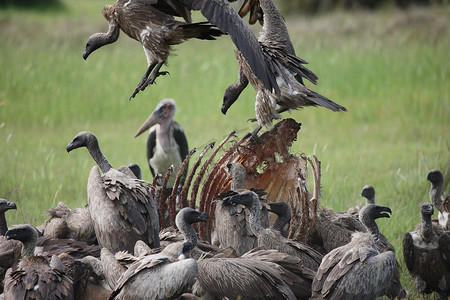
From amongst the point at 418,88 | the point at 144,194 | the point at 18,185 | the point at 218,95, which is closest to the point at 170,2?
the point at 144,194

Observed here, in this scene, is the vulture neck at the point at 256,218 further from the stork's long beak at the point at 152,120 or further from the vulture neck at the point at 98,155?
the stork's long beak at the point at 152,120

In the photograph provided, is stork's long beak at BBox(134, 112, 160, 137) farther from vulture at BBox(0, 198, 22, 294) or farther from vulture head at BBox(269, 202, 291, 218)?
vulture at BBox(0, 198, 22, 294)

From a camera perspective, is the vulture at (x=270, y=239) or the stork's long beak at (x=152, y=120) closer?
the vulture at (x=270, y=239)

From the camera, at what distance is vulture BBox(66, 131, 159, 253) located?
5.10 meters

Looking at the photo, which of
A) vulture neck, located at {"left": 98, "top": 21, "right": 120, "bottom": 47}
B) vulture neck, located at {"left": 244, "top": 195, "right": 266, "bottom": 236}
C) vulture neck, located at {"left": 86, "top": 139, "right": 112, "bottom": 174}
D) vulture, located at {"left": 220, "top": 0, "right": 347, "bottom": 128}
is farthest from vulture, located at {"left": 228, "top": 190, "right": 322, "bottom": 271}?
vulture neck, located at {"left": 98, "top": 21, "right": 120, "bottom": 47}

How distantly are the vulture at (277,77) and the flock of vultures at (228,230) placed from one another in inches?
0.5

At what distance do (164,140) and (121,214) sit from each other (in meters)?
4.27

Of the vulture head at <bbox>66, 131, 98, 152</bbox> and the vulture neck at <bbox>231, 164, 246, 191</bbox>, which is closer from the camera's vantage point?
the vulture neck at <bbox>231, 164, 246, 191</bbox>

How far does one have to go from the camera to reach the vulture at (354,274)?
4.52 meters

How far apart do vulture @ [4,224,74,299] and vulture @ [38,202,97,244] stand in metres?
0.82

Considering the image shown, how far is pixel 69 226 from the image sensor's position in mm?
5547

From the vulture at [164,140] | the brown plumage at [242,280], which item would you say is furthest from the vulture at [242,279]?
the vulture at [164,140]

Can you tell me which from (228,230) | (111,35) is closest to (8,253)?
(228,230)

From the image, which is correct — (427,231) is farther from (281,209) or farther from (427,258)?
(281,209)
